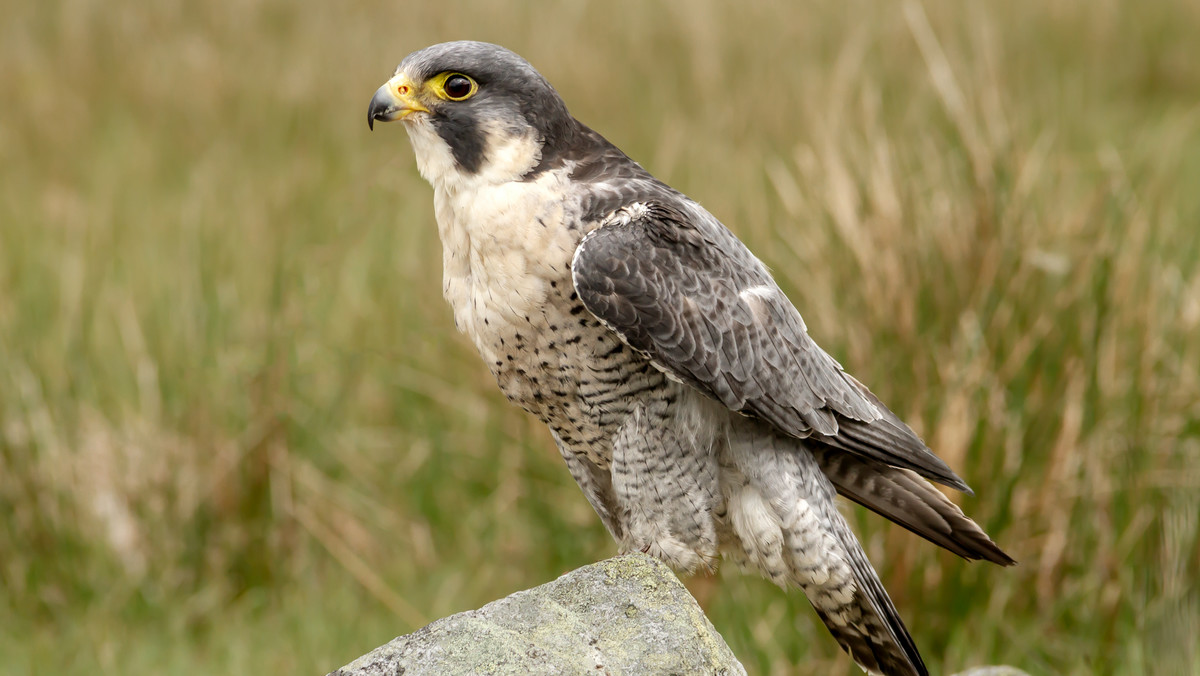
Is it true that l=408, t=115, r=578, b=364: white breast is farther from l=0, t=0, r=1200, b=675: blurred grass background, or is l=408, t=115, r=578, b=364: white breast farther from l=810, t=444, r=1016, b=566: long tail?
l=0, t=0, r=1200, b=675: blurred grass background

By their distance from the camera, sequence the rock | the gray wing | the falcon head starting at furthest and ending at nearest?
the falcon head
the gray wing
the rock

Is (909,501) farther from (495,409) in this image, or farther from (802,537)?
(495,409)

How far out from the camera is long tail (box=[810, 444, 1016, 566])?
2.80 meters

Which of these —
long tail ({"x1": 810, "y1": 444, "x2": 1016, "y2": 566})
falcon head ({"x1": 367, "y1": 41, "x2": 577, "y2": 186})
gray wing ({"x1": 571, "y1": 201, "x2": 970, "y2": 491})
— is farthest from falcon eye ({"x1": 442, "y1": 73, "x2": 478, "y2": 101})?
long tail ({"x1": 810, "y1": 444, "x2": 1016, "y2": 566})

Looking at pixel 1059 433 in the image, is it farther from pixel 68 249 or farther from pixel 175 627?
pixel 68 249

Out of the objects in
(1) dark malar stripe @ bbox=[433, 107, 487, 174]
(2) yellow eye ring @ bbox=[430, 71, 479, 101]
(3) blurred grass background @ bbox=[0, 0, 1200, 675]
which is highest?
(2) yellow eye ring @ bbox=[430, 71, 479, 101]

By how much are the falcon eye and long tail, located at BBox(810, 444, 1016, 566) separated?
1.23m

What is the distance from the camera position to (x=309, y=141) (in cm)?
789

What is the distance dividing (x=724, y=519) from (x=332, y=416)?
2509 millimetres

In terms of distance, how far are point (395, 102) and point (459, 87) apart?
150 mm

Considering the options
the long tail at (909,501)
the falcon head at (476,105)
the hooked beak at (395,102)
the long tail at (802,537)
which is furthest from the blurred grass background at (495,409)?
the hooked beak at (395,102)

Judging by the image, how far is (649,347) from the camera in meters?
2.56

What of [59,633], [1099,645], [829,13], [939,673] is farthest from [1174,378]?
[829,13]

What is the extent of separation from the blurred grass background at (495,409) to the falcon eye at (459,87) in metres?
1.94
